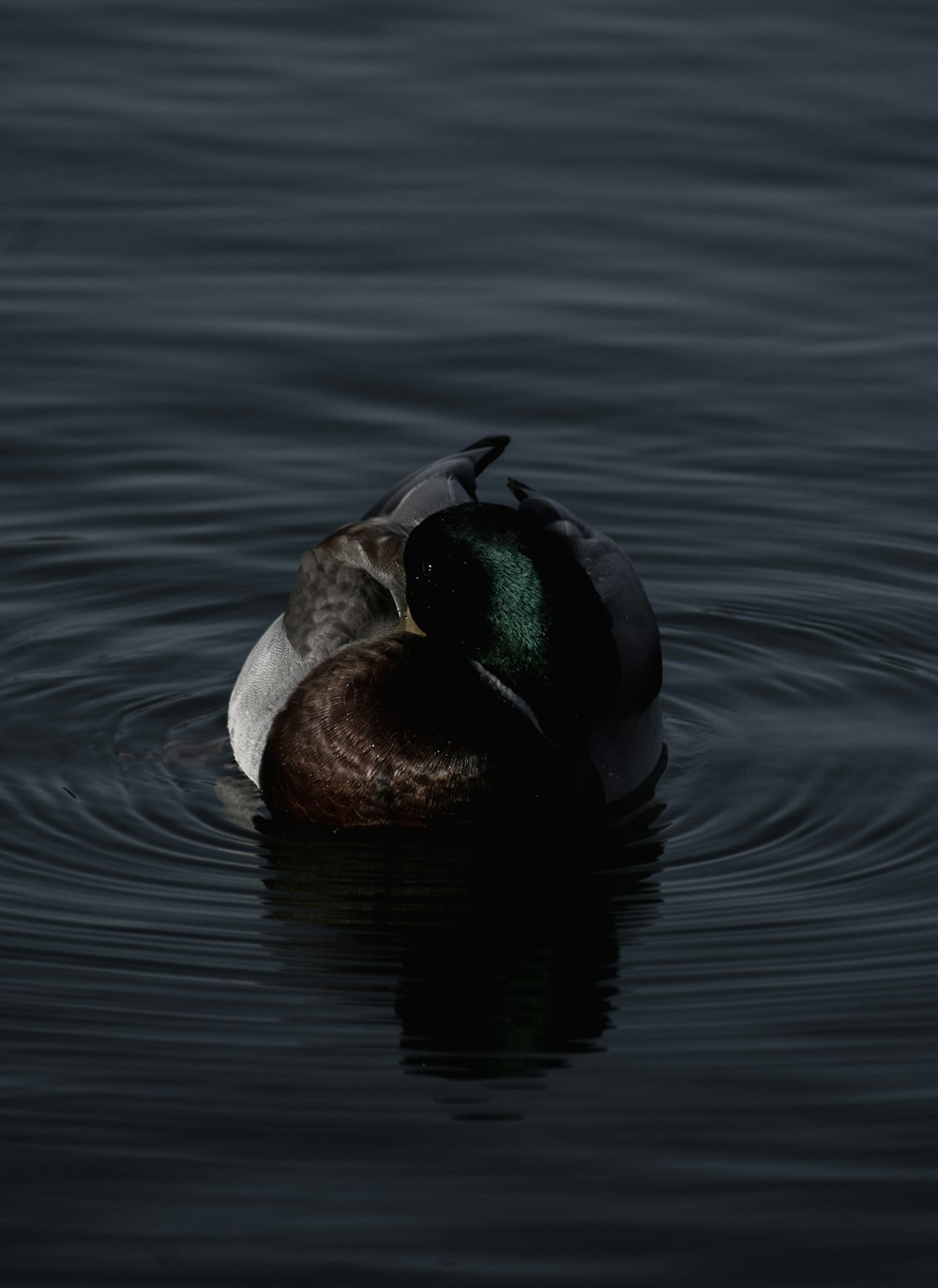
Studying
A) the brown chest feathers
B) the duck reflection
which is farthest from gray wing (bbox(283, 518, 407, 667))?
the duck reflection

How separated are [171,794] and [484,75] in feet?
24.6

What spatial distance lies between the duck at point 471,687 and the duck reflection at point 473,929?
14 cm

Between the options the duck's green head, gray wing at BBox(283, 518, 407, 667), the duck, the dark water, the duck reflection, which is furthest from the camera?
gray wing at BBox(283, 518, 407, 667)

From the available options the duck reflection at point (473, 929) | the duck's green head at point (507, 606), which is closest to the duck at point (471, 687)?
the duck's green head at point (507, 606)

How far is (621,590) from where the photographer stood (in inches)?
306

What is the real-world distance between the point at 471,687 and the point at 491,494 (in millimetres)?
2833

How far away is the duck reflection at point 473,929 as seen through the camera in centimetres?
611

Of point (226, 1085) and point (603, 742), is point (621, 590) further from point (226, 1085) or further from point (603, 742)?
point (226, 1085)

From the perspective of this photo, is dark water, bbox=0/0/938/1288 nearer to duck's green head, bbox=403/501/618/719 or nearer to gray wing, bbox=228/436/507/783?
gray wing, bbox=228/436/507/783

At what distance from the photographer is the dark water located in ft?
17.7

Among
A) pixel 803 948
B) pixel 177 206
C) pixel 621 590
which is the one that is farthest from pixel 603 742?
pixel 177 206

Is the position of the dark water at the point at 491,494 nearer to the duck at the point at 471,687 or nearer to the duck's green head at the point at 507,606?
the duck at the point at 471,687

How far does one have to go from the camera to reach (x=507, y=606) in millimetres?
7262

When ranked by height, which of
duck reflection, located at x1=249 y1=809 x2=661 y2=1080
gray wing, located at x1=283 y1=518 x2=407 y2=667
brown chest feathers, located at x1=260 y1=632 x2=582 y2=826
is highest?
gray wing, located at x1=283 y1=518 x2=407 y2=667
